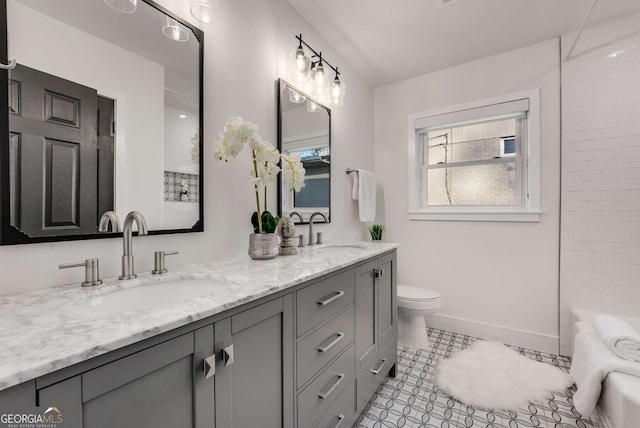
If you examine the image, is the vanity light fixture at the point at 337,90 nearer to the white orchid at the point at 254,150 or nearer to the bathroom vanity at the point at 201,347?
the white orchid at the point at 254,150

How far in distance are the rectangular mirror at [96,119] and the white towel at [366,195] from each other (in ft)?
5.12

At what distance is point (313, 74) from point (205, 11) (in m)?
0.84

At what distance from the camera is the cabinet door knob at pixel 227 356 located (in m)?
0.76

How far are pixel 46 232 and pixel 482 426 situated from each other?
2.10m

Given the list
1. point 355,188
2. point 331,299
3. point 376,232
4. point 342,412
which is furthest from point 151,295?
point 376,232

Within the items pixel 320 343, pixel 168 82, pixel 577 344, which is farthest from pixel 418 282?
pixel 168 82

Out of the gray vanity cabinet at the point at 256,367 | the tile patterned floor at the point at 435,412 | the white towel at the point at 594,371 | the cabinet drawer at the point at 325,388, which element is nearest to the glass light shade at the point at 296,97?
the gray vanity cabinet at the point at 256,367

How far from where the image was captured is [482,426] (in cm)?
152

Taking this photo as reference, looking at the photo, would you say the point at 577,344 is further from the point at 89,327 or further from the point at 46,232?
the point at 46,232

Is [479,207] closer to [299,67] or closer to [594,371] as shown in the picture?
[594,371]

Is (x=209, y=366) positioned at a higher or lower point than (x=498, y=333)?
Result: higher

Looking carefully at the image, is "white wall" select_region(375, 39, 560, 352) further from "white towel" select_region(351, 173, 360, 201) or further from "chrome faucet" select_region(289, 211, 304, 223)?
"chrome faucet" select_region(289, 211, 304, 223)

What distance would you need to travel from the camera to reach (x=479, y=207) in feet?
8.81

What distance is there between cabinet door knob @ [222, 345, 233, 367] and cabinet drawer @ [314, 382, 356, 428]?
64cm
